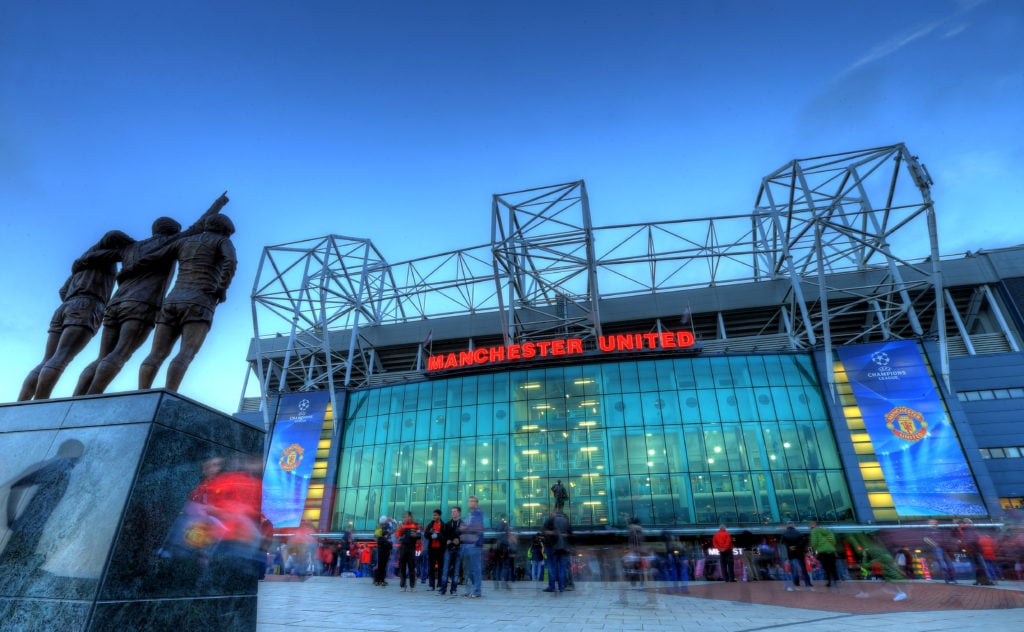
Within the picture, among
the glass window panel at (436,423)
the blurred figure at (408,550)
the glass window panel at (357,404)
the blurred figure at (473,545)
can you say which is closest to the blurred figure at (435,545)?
the blurred figure at (408,550)

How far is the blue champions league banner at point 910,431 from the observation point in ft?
72.3

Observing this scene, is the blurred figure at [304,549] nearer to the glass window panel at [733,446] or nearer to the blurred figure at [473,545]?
the blurred figure at [473,545]

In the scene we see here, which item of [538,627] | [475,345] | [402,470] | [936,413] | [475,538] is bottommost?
[538,627]

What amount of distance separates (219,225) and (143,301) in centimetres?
137

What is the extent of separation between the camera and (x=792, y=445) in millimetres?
25438

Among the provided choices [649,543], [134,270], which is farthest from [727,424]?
[134,270]

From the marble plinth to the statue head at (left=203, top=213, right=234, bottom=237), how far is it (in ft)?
8.47

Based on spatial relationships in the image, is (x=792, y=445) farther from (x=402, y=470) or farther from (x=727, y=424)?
(x=402, y=470)

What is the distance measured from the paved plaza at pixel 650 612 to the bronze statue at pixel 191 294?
325cm

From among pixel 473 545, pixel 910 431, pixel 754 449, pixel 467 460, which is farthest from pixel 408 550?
pixel 910 431

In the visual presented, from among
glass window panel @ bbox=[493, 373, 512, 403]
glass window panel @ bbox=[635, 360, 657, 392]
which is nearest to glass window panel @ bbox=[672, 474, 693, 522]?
glass window panel @ bbox=[635, 360, 657, 392]

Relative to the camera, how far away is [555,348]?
2945 cm

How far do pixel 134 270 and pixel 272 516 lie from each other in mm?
27223

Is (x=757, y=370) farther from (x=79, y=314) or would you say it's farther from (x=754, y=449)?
(x=79, y=314)
